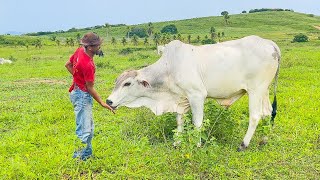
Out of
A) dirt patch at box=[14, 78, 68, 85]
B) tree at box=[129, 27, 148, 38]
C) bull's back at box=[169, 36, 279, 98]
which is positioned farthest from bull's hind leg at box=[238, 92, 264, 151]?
tree at box=[129, 27, 148, 38]

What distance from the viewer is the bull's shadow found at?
6.94 meters

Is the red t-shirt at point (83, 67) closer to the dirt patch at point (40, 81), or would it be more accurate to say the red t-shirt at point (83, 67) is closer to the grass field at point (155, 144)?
the grass field at point (155, 144)

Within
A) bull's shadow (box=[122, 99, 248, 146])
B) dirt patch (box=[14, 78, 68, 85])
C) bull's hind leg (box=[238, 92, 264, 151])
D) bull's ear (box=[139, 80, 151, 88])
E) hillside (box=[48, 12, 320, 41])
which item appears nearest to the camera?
bull's ear (box=[139, 80, 151, 88])

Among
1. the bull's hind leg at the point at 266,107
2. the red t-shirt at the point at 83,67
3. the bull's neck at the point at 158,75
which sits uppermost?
the red t-shirt at the point at 83,67

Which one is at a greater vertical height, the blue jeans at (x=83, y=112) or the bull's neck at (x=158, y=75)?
the bull's neck at (x=158, y=75)

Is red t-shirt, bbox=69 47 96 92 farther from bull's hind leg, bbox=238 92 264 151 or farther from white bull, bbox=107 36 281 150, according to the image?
bull's hind leg, bbox=238 92 264 151

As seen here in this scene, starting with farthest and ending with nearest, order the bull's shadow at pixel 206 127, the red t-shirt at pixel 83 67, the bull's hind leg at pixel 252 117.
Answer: the bull's shadow at pixel 206 127 → the bull's hind leg at pixel 252 117 → the red t-shirt at pixel 83 67

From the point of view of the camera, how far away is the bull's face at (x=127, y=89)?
21.1 ft

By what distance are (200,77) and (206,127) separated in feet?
3.12

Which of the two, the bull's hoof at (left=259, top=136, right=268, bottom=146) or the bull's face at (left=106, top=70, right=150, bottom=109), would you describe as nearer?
the bull's face at (left=106, top=70, right=150, bottom=109)

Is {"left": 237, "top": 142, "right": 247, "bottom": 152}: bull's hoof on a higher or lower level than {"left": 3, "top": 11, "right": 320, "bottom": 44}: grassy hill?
higher

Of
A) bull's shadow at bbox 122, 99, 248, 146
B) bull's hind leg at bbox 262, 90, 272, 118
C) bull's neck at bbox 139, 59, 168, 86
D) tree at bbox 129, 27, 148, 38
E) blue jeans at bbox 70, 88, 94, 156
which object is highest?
bull's neck at bbox 139, 59, 168, 86

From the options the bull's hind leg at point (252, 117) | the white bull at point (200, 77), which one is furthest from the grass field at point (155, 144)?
the white bull at point (200, 77)

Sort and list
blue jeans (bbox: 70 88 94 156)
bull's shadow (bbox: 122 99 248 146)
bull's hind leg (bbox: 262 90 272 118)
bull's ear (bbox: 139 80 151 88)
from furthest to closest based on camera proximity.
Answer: bull's hind leg (bbox: 262 90 272 118) → bull's shadow (bbox: 122 99 248 146) → bull's ear (bbox: 139 80 151 88) → blue jeans (bbox: 70 88 94 156)
